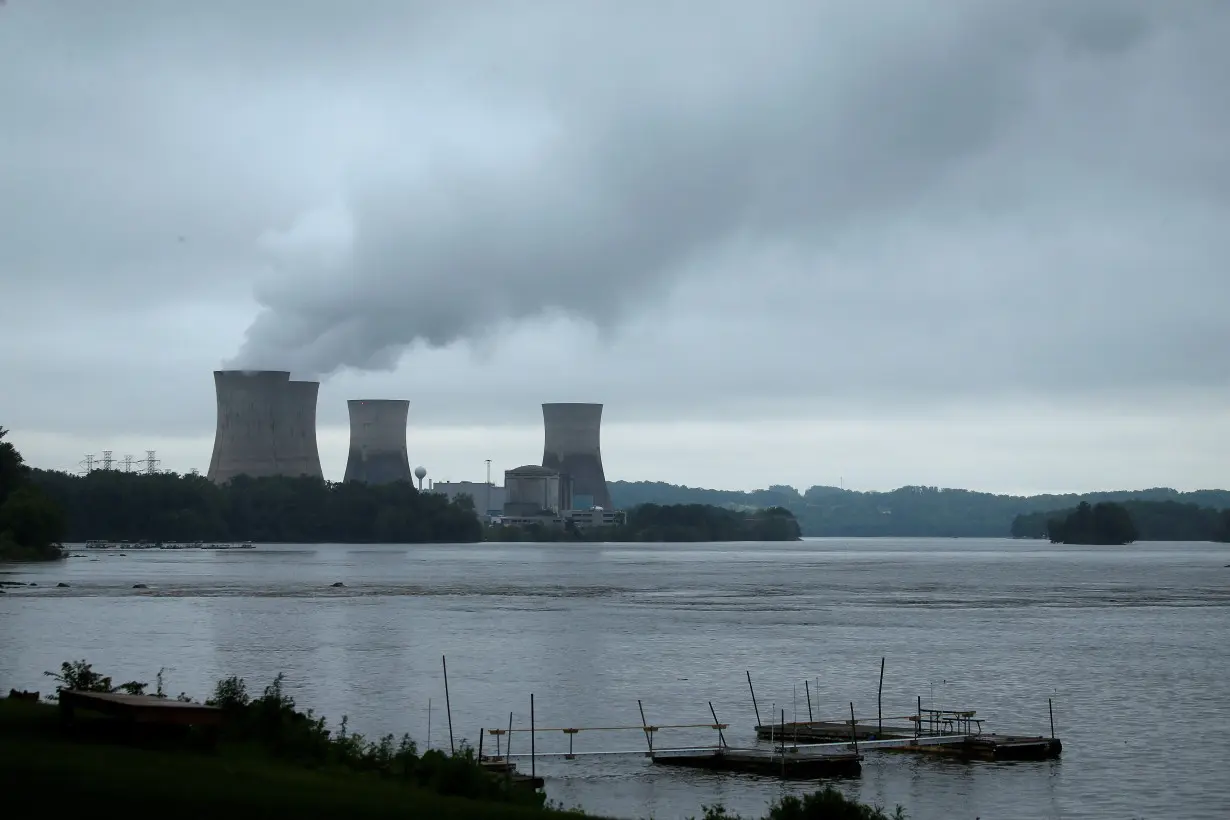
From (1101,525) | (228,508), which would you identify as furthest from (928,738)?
(1101,525)

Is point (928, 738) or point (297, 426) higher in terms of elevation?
point (297, 426)

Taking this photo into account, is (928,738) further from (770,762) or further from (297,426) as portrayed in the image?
(297,426)

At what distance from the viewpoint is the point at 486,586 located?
7212 cm

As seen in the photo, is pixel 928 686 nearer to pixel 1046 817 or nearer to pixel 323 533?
pixel 1046 817

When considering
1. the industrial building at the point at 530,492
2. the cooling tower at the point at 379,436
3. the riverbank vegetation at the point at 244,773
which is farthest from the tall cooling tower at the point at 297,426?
the riverbank vegetation at the point at 244,773

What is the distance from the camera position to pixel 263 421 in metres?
94.7

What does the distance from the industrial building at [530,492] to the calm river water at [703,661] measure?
83030 mm

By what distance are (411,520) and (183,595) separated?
8017cm

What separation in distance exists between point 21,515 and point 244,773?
75.0 m

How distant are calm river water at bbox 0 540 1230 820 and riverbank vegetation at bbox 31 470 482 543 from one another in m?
52.8

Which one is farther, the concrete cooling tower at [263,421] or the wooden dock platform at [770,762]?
the concrete cooling tower at [263,421]

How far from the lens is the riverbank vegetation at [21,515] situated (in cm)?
8044

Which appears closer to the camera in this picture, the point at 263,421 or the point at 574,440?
the point at 263,421

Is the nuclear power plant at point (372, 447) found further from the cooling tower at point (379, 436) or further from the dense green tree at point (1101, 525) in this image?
the dense green tree at point (1101, 525)
